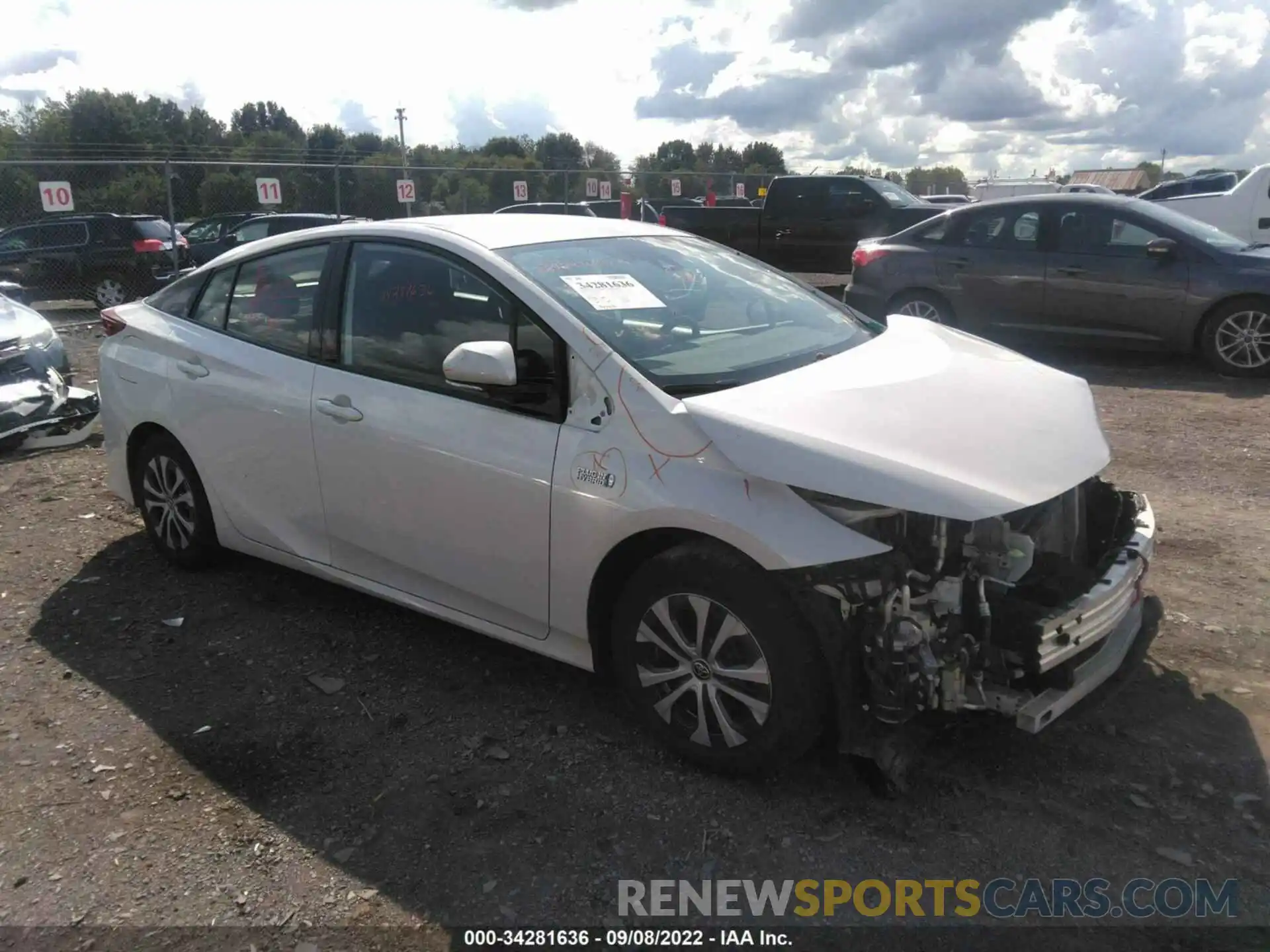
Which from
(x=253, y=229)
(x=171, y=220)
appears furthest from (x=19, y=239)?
(x=253, y=229)

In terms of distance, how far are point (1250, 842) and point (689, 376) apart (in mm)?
2133

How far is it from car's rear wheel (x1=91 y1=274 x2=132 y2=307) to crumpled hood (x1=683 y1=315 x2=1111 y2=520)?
1529 centimetres

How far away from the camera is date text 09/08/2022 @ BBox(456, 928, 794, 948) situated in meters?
2.61

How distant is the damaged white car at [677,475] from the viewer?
2812 millimetres

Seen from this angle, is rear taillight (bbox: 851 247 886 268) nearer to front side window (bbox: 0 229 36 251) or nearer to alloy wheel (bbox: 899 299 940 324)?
alloy wheel (bbox: 899 299 940 324)

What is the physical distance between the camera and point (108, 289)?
51.9 ft

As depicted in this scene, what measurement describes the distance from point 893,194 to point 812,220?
1543 millimetres

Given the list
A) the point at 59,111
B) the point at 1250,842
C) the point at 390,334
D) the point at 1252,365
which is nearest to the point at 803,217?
the point at 1252,365

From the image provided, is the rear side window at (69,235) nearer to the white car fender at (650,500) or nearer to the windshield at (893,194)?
the windshield at (893,194)

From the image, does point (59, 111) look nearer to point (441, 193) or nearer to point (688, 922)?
point (441, 193)

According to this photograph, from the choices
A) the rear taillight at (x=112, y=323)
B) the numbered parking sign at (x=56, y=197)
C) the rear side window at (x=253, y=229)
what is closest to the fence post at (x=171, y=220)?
the rear side window at (x=253, y=229)

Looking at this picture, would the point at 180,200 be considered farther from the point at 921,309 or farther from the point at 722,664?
the point at 722,664

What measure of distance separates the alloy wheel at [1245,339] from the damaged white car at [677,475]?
19.6 feet

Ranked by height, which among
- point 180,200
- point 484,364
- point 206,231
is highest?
point 484,364
